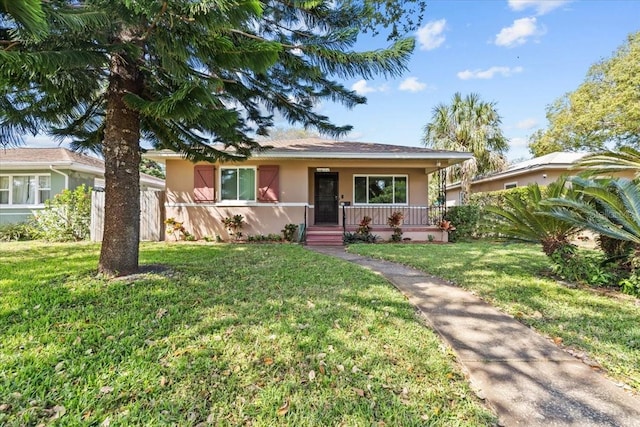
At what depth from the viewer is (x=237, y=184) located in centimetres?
1168

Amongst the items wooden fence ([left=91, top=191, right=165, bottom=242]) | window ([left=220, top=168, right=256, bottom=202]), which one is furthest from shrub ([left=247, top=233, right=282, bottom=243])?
wooden fence ([left=91, top=191, right=165, bottom=242])

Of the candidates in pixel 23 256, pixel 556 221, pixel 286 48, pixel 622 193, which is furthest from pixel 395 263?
pixel 23 256

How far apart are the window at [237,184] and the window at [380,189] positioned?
4222 mm

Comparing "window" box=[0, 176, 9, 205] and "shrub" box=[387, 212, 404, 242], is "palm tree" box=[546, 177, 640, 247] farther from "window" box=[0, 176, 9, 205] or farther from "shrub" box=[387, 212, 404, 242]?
"window" box=[0, 176, 9, 205]

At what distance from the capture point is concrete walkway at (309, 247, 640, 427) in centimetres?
217

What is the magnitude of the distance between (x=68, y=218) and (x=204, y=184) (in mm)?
4811

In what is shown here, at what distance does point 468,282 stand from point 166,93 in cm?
576

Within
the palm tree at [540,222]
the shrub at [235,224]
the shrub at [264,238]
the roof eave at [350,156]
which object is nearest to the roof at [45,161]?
the roof eave at [350,156]

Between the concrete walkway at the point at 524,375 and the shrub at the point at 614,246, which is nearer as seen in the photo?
the concrete walkway at the point at 524,375

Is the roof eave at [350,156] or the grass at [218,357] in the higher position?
the roof eave at [350,156]

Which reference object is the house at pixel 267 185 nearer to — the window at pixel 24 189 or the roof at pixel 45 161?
the roof at pixel 45 161

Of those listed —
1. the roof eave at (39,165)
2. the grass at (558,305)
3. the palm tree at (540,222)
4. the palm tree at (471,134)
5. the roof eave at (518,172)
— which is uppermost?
the palm tree at (471,134)

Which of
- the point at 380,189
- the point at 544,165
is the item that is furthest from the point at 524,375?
the point at 544,165

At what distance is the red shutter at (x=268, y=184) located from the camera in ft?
37.0
